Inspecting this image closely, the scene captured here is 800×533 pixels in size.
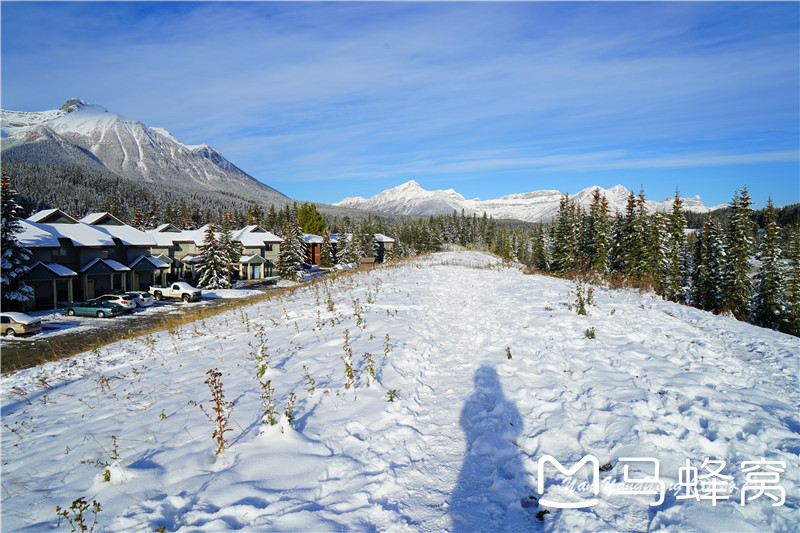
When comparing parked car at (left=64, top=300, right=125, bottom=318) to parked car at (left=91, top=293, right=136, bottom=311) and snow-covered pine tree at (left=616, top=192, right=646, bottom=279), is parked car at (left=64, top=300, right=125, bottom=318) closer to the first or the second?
parked car at (left=91, top=293, right=136, bottom=311)

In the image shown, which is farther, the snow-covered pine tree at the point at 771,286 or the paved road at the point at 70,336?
the snow-covered pine tree at the point at 771,286

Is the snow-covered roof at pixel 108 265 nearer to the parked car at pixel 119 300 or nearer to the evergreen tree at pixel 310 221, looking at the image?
the parked car at pixel 119 300

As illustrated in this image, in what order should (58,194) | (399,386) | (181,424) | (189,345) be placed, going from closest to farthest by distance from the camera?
(181,424), (399,386), (189,345), (58,194)

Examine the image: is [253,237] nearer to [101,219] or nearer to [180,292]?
[101,219]

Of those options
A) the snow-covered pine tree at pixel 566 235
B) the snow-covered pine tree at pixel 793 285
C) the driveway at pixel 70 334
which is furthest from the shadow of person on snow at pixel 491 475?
the snow-covered pine tree at pixel 566 235

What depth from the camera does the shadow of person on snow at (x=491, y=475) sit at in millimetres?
3617

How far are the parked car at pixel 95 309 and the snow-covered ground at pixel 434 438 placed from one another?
24506 mm

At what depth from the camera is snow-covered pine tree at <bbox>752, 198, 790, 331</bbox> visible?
35.5 m

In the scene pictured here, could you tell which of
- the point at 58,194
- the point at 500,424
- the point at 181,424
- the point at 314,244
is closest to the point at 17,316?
the point at 181,424

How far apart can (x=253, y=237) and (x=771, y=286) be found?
6947 cm

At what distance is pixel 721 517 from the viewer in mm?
3229

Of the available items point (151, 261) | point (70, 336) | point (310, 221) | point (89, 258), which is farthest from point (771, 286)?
point (310, 221)

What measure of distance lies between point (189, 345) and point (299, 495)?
8482 millimetres

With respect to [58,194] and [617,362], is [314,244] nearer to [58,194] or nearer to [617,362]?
[617,362]
